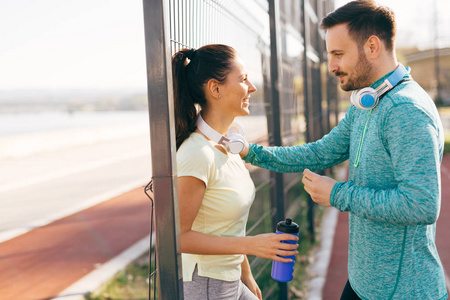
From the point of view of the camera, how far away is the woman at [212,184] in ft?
6.34

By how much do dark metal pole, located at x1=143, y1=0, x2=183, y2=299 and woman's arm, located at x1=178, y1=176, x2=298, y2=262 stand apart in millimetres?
188

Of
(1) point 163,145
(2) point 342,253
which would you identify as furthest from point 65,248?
(1) point 163,145

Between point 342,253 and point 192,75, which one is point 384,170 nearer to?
point 192,75

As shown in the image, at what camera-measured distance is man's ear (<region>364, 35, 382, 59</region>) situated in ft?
6.44

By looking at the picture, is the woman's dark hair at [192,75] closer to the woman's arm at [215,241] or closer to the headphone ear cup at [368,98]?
the woman's arm at [215,241]

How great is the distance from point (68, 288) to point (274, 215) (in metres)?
2.66

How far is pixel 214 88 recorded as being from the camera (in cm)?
213

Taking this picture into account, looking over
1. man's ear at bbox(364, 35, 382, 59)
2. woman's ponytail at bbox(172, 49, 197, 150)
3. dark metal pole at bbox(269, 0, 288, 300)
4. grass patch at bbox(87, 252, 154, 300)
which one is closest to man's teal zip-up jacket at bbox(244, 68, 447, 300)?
man's ear at bbox(364, 35, 382, 59)

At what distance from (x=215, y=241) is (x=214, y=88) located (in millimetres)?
709

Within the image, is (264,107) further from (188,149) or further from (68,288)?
(68,288)

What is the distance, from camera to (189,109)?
215 cm

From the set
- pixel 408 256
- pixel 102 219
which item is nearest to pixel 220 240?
pixel 408 256

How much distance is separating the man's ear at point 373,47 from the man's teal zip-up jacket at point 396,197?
0.37 ft

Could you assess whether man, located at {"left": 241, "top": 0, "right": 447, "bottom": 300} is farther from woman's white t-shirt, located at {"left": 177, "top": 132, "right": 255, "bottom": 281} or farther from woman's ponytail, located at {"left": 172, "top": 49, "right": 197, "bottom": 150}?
woman's ponytail, located at {"left": 172, "top": 49, "right": 197, "bottom": 150}
